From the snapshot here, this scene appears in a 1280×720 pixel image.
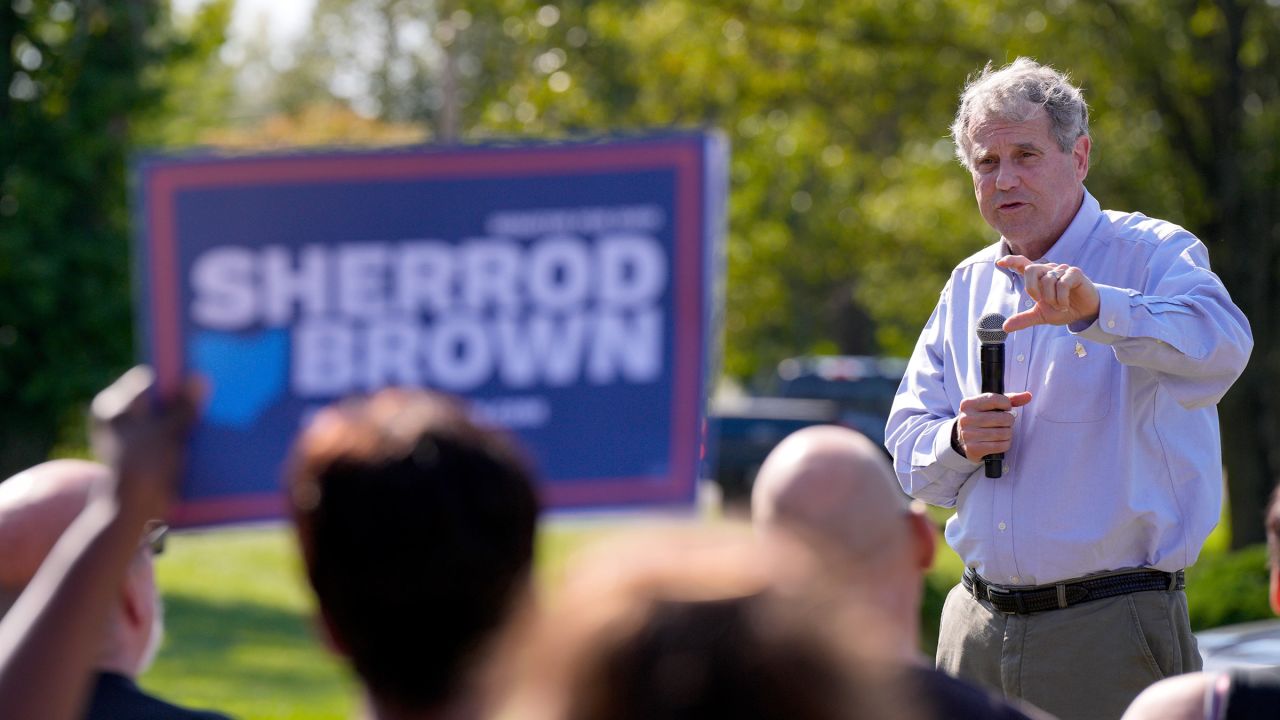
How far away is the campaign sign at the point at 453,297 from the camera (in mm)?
3178

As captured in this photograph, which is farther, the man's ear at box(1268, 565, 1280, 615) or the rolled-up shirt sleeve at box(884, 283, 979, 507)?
the rolled-up shirt sleeve at box(884, 283, 979, 507)

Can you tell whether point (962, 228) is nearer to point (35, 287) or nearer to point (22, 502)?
point (35, 287)

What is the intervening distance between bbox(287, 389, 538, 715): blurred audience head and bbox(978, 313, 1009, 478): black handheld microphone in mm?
2038

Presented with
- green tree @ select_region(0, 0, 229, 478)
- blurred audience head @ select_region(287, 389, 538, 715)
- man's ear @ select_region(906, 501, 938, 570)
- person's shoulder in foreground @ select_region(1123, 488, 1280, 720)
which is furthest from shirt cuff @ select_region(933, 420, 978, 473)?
green tree @ select_region(0, 0, 229, 478)

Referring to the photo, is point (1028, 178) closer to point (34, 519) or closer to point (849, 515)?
point (849, 515)

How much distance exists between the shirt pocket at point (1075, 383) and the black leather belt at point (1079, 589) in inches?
14.1

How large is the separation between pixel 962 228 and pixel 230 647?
6.70 metres

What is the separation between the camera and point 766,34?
13672 millimetres

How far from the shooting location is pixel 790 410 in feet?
64.1

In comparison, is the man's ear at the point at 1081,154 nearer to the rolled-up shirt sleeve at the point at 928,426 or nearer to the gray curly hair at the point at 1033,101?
the gray curly hair at the point at 1033,101

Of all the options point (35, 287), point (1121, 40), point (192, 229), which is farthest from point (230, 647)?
point (192, 229)

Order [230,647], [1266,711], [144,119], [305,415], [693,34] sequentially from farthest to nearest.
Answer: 1. [144,119]
2. [693,34]
3. [230,647]
4. [305,415]
5. [1266,711]

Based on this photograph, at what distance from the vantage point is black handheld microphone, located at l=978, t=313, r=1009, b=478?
3572mm

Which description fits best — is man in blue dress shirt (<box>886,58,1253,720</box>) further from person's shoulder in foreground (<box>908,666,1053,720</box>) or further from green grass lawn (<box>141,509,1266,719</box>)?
green grass lawn (<box>141,509,1266,719</box>)
